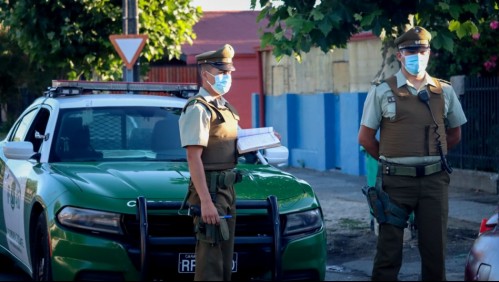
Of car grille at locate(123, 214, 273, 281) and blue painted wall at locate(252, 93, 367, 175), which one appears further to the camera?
blue painted wall at locate(252, 93, 367, 175)

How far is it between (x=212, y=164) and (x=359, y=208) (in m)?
7.55

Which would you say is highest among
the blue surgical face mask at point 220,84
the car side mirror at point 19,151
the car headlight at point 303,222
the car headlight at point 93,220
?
the blue surgical face mask at point 220,84

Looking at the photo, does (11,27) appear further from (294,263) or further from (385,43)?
(294,263)

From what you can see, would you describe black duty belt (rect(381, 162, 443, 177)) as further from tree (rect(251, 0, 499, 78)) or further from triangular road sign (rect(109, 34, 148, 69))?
triangular road sign (rect(109, 34, 148, 69))

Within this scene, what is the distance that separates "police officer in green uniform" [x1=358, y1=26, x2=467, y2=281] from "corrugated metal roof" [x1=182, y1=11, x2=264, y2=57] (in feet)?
66.3

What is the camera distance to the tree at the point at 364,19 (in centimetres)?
927

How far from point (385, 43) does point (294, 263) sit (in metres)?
3.99

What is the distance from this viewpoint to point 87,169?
763 centimetres

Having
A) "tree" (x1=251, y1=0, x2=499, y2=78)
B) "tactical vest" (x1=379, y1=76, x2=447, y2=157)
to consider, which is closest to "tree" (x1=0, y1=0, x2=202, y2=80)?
"tree" (x1=251, y1=0, x2=499, y2=78)

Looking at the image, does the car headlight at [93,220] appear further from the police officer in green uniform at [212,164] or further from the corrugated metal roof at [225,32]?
the corrugated metal roof at [225,32]

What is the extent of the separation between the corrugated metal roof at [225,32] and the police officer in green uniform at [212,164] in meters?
20.7

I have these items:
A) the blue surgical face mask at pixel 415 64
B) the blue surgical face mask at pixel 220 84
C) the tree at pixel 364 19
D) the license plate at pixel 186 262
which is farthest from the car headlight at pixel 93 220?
the tree at pixel 364 19

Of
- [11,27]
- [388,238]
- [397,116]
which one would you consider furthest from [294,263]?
[11,27]

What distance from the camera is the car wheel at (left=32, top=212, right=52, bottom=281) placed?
7.06m
